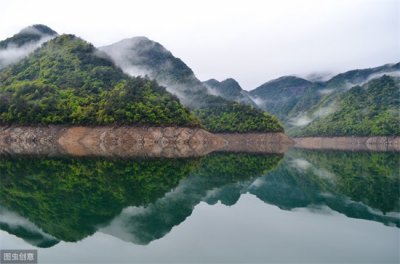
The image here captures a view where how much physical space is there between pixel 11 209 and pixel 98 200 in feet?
12.9

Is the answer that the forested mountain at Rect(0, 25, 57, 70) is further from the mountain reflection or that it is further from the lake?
the lake

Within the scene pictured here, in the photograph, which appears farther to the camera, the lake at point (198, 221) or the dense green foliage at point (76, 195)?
the dense green foliage at point (76, 195)

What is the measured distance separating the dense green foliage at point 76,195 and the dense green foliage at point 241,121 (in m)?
139

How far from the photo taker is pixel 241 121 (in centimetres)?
17750

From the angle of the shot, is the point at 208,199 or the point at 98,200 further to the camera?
the point at 208,199

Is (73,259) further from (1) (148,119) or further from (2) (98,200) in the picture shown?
(1) (148,119)

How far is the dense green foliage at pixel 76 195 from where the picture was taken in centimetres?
1577

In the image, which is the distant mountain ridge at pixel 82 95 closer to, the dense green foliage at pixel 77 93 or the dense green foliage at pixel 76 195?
the dense green foliage at pixel 77 93

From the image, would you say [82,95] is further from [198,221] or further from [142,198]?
[198,221]

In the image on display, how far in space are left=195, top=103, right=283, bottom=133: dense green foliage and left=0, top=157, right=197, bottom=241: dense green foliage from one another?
139 meters

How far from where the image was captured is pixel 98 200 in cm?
2017

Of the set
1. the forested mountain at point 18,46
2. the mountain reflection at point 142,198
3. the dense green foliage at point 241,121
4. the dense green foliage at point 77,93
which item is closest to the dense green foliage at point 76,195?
the mountain reflection at point 142,198

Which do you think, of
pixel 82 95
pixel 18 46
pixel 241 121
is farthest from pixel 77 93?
pixel 18 46

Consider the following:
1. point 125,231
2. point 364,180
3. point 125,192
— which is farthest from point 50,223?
point 364,180
